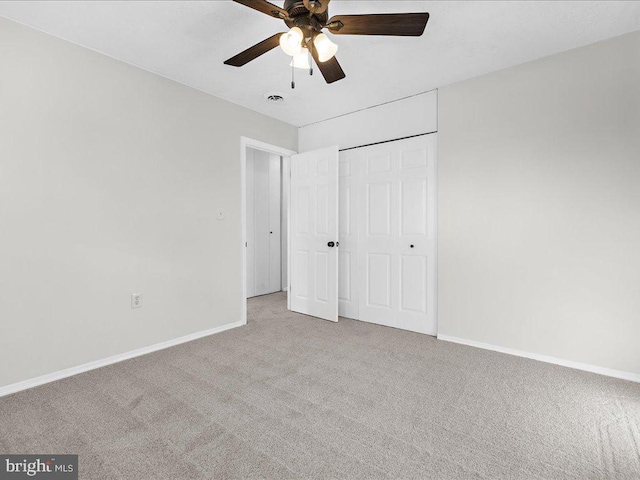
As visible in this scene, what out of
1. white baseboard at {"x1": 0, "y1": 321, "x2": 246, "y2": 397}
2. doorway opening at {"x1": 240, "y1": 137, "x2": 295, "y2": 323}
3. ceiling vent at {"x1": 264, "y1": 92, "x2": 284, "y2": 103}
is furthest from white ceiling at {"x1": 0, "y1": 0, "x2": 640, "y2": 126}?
white baseboard at {"x1": 0, "y1": 321, "x2": 246, "y2": 397}

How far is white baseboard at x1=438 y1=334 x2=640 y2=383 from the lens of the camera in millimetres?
2340

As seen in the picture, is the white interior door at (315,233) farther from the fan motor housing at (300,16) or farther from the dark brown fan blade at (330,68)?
the fan motor housing at (300,16)

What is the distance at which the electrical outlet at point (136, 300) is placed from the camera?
2742 millimetres

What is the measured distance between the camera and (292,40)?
1709 mm

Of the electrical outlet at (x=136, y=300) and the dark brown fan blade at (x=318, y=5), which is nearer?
the dark brown fan blade at (x=318, y=5)

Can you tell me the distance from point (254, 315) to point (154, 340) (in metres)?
1.36

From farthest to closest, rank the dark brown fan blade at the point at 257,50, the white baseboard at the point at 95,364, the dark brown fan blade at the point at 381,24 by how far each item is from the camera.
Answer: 1. the white baseboard at the point at 95,364
2. the dark brown fan blade at the point at 257,50
3. the dark brown fan blade at the point at 381,24

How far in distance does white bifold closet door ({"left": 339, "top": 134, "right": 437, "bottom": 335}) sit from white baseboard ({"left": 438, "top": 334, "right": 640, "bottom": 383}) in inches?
11.7

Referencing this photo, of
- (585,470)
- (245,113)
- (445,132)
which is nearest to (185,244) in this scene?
(245,113)

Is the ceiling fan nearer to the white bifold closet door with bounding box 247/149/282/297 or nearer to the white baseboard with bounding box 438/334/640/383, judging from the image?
the white baseboard with bounding box 438/334/640/383

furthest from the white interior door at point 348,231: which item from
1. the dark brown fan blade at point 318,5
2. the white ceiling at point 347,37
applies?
the dark brown fan blade at point 318,5

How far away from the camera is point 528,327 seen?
272cm

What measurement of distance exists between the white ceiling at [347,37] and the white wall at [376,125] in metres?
0.22

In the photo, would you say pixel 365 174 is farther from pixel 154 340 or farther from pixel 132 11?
pixel 154 340
